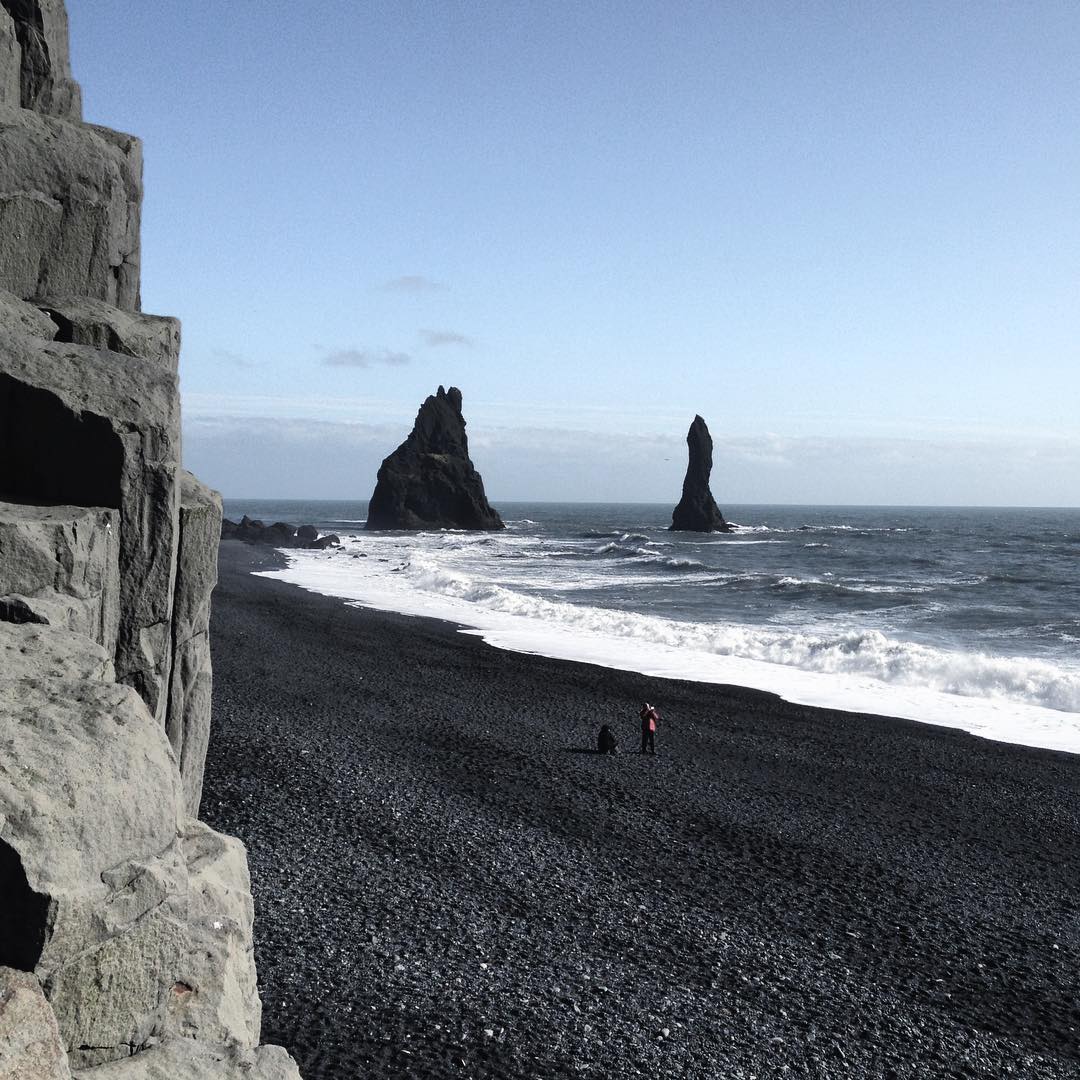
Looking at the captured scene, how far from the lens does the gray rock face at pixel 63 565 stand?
6512 mm

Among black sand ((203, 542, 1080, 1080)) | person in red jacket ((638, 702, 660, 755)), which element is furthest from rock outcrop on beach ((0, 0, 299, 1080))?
person in red jacket ((638, 702, 660, 755))

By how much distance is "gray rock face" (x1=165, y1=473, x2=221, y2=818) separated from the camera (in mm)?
8797

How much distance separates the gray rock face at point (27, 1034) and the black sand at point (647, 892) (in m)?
4.43

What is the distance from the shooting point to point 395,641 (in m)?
30.1

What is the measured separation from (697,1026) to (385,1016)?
2.95 metres

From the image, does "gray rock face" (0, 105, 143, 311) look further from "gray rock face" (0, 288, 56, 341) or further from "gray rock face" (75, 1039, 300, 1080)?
"gray rock face" (75, 1039, 300, 1080)

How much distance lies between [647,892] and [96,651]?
8041 mm

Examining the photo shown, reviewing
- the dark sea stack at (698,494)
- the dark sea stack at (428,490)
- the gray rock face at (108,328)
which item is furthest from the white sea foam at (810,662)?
the dark sea stack at (698,494)

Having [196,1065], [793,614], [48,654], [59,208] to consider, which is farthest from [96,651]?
[793,614]

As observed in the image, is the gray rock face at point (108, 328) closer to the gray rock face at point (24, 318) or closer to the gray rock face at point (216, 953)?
the gray rock face at point (24, 318)

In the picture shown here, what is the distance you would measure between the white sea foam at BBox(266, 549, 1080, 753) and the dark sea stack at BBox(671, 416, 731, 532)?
84233mm

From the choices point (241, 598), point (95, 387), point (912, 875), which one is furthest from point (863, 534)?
point (95, 387)

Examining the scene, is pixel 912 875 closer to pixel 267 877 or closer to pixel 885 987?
pixel 885 987

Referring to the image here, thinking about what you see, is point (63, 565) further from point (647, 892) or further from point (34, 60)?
point (647, 892)
